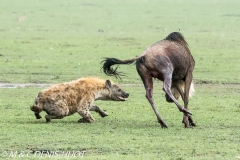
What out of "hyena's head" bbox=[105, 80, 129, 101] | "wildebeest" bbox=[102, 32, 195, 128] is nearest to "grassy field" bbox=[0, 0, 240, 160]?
"hyena's head" bbox=[105, 80, 129, 101]

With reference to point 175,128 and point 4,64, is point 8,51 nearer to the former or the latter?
point 4,64

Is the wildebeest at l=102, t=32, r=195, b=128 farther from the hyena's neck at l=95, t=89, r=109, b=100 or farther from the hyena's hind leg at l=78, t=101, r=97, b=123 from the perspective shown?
the hyena's hind leg at l=78, t=101, r=97, b=123

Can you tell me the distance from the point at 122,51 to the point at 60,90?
962 centimetres

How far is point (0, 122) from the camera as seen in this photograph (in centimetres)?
960

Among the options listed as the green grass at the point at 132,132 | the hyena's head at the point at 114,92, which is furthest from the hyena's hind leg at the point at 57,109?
the hyena's head at the point at 114,92

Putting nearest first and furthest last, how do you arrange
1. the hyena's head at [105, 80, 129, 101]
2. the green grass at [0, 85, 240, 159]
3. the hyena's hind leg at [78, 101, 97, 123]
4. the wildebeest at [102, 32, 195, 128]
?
the green grass at [0, 85, 240, 159] → the wildebeest at [102, 32, 195, 128] → the hyena's hind leg at [78, 101, 97, 123] → the hyena's head at [105, 80, 129, 101]

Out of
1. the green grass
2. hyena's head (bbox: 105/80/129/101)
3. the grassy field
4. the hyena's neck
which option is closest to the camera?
the green grass

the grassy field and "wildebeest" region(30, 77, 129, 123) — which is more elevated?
"wildebeest" region(30, 77, 129, 123)

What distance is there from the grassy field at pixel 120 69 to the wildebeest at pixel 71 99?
177 mm

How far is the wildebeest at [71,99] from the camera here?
9.65 metres

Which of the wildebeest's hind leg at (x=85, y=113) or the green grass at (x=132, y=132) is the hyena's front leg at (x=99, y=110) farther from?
the wildebeest's hind leg at (x=85, y=113)

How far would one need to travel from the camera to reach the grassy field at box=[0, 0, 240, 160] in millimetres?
8156

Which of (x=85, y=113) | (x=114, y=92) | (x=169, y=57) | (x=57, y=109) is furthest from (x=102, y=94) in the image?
(x=169, y=57)

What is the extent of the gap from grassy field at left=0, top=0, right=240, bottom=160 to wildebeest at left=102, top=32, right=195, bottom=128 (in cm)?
39
